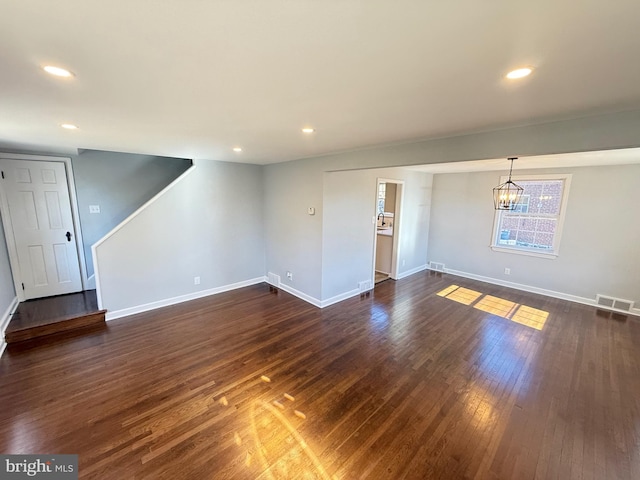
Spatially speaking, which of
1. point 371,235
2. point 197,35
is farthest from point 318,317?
point 197,35

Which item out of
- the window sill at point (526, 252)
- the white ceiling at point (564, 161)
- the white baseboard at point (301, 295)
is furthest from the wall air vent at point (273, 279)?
the window sill at point (526, 252)

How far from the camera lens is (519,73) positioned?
1241 mm

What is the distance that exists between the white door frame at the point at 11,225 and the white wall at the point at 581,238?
7.43 metres

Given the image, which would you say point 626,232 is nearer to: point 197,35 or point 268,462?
point 268,462

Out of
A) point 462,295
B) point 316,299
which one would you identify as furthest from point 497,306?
point 316,299

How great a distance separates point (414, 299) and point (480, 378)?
6.65ft

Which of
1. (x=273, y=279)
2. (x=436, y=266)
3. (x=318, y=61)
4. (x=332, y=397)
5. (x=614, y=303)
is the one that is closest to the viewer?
(x=318, y=61)

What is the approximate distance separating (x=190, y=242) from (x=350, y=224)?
279 centimetres

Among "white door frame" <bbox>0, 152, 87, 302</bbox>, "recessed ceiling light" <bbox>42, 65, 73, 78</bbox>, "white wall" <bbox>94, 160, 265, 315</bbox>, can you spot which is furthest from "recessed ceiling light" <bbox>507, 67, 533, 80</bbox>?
"white door frame" <bbox>0, 152, 87, 302</bbox>

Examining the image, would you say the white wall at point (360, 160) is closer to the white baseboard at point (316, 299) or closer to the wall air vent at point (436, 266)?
the white baseboard at point (316, 299)

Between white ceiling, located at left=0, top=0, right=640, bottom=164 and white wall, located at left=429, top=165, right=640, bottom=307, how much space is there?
389 cm

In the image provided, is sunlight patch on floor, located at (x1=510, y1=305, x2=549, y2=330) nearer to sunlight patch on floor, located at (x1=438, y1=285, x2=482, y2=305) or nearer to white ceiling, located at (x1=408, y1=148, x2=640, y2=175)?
sunlight patch on floor, located at (x1=438, y1=285, x2=482, y2=305)

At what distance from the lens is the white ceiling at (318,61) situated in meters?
0.84

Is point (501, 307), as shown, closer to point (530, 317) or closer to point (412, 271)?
point (530, 317)
